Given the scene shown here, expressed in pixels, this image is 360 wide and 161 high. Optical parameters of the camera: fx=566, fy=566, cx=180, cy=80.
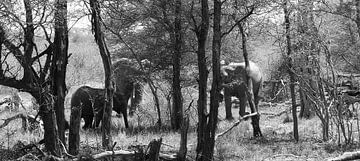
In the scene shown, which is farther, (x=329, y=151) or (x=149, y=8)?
(x=149, y=8)

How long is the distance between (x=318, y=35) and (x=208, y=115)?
332 cm

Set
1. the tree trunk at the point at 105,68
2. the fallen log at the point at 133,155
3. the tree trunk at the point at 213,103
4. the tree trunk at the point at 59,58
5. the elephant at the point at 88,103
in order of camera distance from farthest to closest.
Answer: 1. the elephant at the point at 88,103
2. the tree trunk at the point at 105,68
3. the tree trunk at the point at 59,58
4. the tree trunk at the point at 213,103
5. the fallen log at the point at 133,155

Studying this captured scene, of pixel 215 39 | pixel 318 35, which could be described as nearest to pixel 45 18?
pixel 215 39

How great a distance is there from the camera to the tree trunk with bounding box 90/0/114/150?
9.98m

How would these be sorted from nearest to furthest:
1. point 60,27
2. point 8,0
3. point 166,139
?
point 8,0 → point 60,27 → point 166,139

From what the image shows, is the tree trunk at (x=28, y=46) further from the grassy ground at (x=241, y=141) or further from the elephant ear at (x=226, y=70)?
the elephant ear at (x=226, y=70)

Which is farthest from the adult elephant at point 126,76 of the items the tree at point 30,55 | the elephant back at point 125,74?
the tree at point 30,55

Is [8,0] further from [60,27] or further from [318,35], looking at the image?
[318,35]

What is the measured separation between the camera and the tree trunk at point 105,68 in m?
9.98

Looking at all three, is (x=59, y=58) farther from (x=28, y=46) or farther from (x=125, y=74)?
(x=125, y=74)

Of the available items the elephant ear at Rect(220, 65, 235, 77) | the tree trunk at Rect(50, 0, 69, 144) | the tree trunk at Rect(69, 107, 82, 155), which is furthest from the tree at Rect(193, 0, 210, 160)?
the elephant ear at Rect(220, 65, 235, 77)

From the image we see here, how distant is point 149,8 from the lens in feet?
43.4

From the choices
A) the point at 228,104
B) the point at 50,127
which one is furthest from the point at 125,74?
the point at 50,127

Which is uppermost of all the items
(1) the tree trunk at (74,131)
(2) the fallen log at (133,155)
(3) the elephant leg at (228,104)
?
(3) the elephant leg at (228,104)
